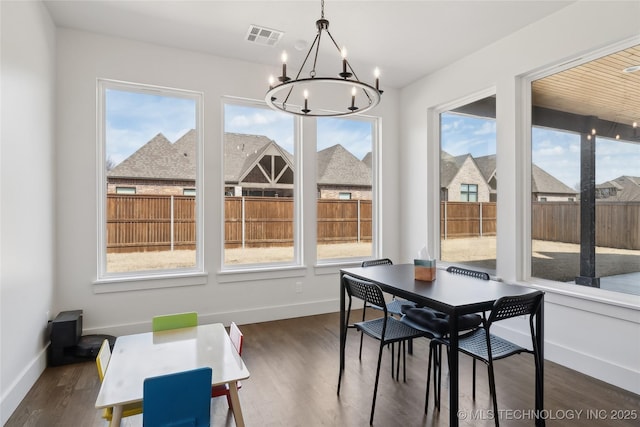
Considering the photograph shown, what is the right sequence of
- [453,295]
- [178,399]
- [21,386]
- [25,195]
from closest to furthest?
[178,399]
[453,295]
[21,386]
[25,195]

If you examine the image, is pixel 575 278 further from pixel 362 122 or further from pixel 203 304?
pixel 203 304

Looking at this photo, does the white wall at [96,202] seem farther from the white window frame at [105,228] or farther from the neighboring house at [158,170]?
the neighboring house at [158,170]

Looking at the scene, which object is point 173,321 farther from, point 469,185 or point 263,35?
point 469,185

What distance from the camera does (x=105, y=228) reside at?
3.60 meters

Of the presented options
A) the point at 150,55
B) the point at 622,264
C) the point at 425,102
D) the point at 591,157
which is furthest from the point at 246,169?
the point at 622,264

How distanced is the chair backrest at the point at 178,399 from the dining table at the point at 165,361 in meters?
0.05

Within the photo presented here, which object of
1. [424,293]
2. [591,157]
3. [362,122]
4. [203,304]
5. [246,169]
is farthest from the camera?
[362,122]

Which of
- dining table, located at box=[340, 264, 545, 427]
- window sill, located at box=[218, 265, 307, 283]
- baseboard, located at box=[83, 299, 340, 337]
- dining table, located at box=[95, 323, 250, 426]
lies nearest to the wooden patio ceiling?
dining table, located at box=[340, 264, 545, 427]

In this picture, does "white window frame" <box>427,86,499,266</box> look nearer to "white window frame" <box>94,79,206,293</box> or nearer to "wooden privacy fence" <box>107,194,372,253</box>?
"wooden privacy fence" <box>107,194,372,253</box>

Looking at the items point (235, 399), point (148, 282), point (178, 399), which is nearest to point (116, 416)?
point (178, 399)

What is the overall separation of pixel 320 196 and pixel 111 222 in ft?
7.84

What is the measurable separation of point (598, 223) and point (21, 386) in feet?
14.9

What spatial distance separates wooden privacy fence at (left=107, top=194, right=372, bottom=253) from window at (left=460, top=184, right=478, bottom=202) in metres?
1.25

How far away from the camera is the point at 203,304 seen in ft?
12.8
